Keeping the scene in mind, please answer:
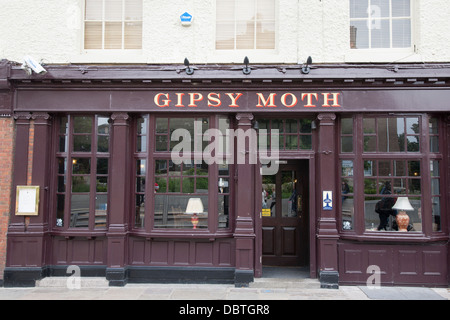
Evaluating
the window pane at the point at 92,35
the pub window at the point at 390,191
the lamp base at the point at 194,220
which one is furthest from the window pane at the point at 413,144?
the window pane at the point at 92,35

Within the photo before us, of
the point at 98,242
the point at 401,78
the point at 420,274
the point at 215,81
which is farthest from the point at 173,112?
the point at 420,274

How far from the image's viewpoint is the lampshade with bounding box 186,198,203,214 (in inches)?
294

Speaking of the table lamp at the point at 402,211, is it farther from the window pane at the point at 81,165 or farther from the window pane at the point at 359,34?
the window pane at the point at 81,165

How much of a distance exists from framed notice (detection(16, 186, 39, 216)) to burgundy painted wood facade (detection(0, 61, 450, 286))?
0.50ft

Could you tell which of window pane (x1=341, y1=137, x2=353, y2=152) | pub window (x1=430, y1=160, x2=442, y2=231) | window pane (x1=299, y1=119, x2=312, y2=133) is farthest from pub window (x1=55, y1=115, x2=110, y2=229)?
pub window (x1=430, y1=160, x2=442, y2=231)

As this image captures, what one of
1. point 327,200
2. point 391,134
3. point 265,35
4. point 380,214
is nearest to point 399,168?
point 391,134

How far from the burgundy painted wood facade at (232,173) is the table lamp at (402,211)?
0.23 m

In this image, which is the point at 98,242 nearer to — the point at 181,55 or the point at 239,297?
the point at 239,297

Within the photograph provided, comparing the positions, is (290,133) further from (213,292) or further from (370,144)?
(213,292)

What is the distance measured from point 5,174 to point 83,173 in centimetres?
160

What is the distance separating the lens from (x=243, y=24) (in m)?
7.80

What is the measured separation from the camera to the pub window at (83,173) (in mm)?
7535

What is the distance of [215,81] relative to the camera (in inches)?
286

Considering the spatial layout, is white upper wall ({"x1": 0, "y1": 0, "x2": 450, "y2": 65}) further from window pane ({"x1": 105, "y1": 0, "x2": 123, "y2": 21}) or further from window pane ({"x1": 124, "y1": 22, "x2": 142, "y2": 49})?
window pane ({"x1": 105, "y1": 0, "x2": 123, "y2": 21})
